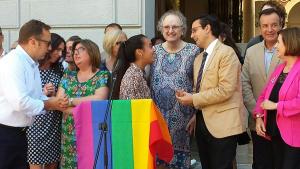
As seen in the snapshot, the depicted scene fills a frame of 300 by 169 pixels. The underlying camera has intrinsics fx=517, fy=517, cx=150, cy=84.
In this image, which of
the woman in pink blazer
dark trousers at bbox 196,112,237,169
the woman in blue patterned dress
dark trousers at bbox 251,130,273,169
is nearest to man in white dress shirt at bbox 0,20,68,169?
the woman in blue patterned dress

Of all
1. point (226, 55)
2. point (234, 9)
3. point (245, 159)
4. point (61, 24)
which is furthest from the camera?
point (234, 9)

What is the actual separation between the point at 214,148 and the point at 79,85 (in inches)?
56.9

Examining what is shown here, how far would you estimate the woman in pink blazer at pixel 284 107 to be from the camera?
4.34m

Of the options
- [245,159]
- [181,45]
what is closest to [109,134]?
[181,45]

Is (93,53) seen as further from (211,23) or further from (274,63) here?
(274,63)

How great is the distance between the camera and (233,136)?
474 centimetres

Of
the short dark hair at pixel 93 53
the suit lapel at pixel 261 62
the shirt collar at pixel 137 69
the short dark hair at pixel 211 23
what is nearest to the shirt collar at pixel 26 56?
the short dark hair at pixel 93 53

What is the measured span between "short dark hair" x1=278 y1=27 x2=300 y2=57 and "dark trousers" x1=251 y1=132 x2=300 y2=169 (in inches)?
30.0

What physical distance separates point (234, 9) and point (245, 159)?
9.18m

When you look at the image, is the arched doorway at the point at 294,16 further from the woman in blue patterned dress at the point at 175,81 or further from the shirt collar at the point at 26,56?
the shirt collar at the point at 26,56

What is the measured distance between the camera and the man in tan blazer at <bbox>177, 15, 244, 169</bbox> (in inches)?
184

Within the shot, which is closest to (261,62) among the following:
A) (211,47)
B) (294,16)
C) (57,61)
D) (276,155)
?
(211,47)

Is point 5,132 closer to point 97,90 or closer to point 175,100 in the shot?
point 97,90

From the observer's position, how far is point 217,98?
4660 millimetres
